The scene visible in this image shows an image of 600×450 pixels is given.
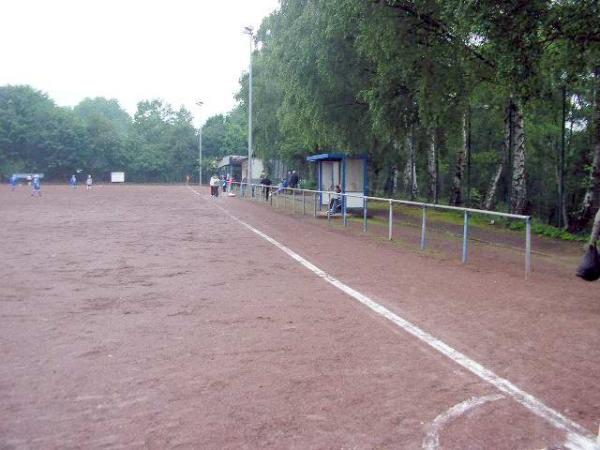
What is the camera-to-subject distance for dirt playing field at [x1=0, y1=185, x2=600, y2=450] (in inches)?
164

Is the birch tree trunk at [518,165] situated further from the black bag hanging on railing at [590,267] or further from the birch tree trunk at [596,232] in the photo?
the black bag hanging on railing at [590,267]

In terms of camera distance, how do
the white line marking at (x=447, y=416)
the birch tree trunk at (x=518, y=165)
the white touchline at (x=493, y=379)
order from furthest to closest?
the birch tree trunk at (x=518, y=165)
the white touchline at (x=493, y=379)
the white line marking at (x=447, y=416)

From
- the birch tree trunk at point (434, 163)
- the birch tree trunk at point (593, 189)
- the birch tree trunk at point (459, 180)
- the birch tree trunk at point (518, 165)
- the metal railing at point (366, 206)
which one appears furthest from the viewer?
the birch tree trunk at point (459, 180)

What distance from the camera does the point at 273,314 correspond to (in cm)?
760

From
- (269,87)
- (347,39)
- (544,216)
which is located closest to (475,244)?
(347,39)

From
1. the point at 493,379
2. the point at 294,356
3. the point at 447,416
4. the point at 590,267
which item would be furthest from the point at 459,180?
the point at 447,416

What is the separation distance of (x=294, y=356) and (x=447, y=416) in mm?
1804

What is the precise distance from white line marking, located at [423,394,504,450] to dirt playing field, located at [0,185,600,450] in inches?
0.6

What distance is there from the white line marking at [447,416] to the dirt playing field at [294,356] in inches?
0.6

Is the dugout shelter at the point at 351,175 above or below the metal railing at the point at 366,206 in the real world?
above

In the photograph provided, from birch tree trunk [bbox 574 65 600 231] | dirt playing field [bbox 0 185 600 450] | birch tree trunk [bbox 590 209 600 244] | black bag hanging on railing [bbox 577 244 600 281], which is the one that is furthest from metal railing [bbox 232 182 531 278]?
black bag hanging on railing [bbox 577 244 600 281]

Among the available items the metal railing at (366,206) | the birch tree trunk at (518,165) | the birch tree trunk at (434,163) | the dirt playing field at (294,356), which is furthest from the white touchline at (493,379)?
the birch tree trunk at (434,163)

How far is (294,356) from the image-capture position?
5.85 metres

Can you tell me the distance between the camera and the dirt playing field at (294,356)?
4.16 metres
